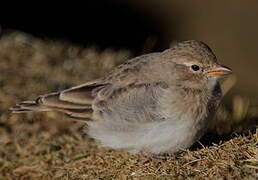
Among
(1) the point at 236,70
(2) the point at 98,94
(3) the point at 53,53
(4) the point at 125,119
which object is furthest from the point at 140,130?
(1) the point at 236,70

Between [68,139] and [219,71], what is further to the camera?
[68,139]

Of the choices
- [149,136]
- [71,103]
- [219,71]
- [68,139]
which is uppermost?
[219,71]

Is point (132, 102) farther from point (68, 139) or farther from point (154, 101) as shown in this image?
point (68, 139)

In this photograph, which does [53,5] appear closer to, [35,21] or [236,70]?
Result: [35,21]

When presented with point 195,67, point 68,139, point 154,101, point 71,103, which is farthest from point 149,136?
point 68,139

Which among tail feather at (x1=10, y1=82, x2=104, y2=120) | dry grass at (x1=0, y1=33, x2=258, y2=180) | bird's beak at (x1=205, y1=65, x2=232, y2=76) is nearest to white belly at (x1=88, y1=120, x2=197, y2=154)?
dry grass at (x1=0, y1=33, x2=258, y2=180)

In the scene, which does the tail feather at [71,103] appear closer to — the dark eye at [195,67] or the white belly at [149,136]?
the white belly at [149,136]

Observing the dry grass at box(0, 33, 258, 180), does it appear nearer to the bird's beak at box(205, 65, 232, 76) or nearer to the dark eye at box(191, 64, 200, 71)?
the bird's beak at box(205, 65, 232, 76)
